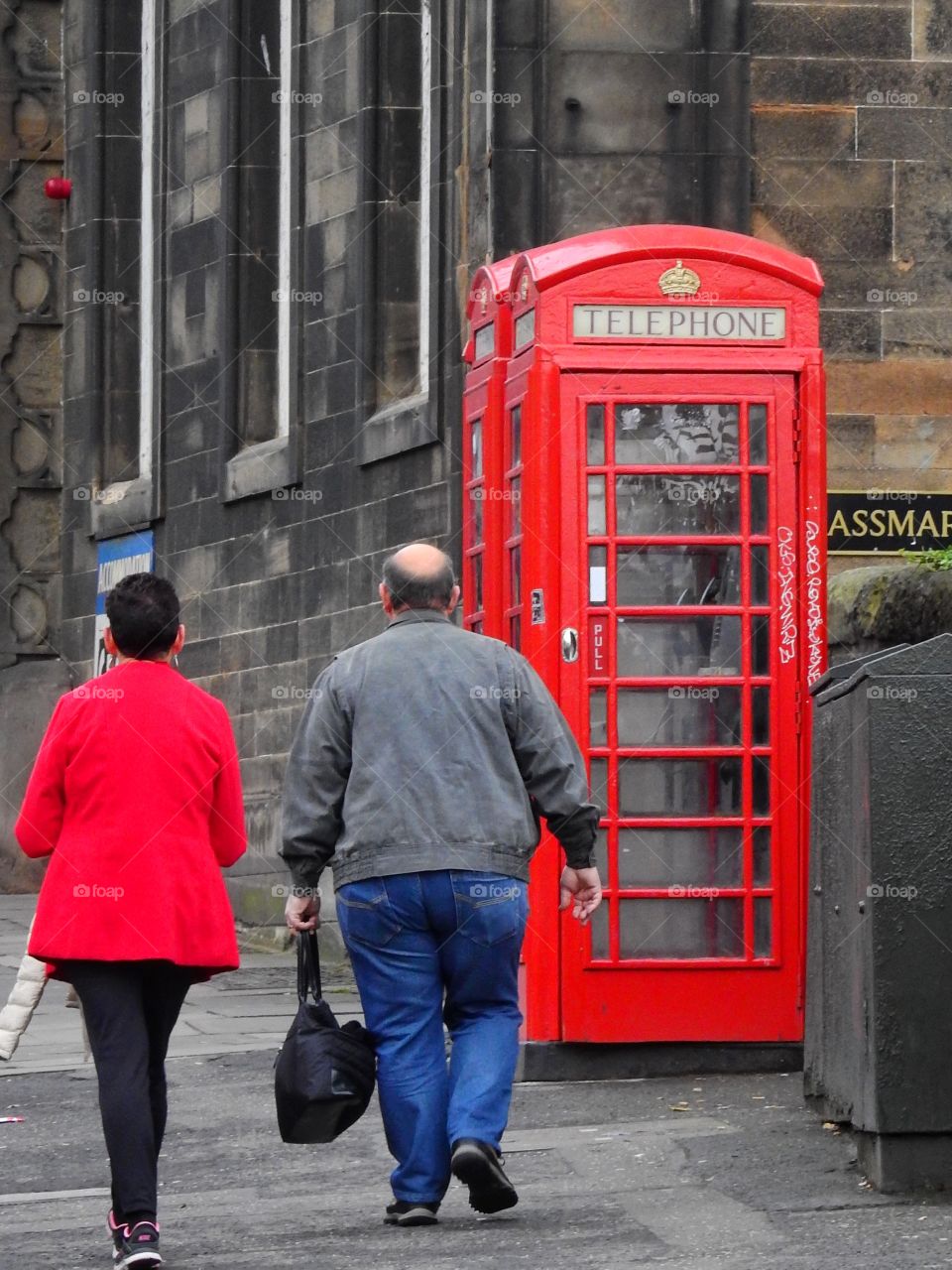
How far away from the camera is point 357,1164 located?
25.4 feet

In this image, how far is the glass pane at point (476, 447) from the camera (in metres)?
9.57

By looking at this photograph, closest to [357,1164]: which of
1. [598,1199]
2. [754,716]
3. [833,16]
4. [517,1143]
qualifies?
[517,1143]

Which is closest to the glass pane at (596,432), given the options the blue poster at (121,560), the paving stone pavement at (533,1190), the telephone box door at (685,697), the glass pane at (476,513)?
the telephone box door at (685,697)

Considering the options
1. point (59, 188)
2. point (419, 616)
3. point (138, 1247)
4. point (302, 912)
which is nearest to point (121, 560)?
point (59, 188)

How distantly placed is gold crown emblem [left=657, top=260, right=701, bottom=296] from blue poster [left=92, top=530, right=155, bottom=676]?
26.9 feet

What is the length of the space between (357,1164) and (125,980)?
160cm

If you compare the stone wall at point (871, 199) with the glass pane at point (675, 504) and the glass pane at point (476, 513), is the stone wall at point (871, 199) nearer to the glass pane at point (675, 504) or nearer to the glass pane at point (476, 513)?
the glass pane at point (476, 513)

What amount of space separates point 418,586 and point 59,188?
1221cm

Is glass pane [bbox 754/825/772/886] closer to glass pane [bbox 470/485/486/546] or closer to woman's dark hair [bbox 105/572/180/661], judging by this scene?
glass pane [bbox 470/485/486/546]

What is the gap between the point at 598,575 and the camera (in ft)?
29.4

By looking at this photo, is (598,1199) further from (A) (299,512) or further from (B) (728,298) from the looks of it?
(A) (299,512)

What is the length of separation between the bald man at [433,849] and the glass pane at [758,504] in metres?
2.31

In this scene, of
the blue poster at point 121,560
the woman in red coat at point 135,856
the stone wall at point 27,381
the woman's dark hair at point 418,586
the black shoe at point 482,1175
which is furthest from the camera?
the stone wall at point 27,381

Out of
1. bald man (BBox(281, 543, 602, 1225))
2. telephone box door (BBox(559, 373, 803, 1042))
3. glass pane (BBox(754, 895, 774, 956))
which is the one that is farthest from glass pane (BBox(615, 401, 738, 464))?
bald man (BBox(281, 543, 602, 1225))
